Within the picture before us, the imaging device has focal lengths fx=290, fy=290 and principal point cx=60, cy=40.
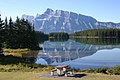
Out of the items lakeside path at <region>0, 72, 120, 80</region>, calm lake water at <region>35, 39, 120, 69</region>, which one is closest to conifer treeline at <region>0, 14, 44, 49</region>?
calm lake water at <region>35, 39, 120, 69</region>

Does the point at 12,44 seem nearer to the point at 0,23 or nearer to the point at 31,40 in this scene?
the point at 31,40

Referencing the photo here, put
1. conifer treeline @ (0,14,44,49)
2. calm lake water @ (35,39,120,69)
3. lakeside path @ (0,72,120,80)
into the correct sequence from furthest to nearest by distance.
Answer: conifer treeline @ (0,14,44,49) → calm lake water @ (35,39,120,69) → lakeside path @ (0,72,120,80)

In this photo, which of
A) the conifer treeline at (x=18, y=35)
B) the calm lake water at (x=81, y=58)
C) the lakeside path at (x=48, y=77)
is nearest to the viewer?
the lakeside path at (x=48, y=77)

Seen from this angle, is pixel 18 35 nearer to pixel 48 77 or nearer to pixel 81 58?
pixel 81 58

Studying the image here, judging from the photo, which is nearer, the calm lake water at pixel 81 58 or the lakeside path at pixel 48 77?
the lakeside path at pixel 48 77

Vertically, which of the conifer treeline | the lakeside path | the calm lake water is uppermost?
the conifer treeline

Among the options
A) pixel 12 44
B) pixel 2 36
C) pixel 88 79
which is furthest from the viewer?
pixel 12 44

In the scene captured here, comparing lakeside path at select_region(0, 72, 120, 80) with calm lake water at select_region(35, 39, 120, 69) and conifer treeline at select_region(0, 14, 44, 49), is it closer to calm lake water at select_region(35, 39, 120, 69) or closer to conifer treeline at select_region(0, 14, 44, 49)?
calm lake water at select_region(35, 39, 120, 69)

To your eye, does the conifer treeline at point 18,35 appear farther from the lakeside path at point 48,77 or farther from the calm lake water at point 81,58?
the lakeside path at point 48,77

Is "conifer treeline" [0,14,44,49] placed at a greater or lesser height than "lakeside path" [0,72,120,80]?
greater

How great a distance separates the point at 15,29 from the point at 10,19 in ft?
13.3


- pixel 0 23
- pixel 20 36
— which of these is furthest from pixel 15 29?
pixel 0 23

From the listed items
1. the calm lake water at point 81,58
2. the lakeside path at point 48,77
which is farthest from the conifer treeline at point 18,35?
the lakeside path at point 48,77

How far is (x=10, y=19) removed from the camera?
10300cm
